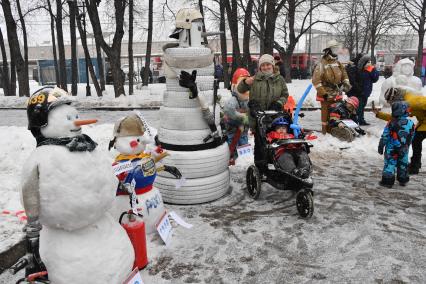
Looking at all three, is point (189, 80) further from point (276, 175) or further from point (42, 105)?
point (42, 105)

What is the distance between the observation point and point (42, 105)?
226cm

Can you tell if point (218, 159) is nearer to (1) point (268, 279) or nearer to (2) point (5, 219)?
(1) point (268, 279)

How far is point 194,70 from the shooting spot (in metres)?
4.40

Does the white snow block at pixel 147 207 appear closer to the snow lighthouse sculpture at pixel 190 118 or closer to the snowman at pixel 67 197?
the snow lighthouse sculpture at pixel 190 118

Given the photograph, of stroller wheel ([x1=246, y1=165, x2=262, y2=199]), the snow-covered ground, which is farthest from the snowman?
stroller wheel ([x1=246, y1=165, x2=262, y2=199])

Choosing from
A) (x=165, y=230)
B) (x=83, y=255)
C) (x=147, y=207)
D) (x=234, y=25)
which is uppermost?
(x=234, y=25)

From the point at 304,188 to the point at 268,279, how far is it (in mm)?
1380

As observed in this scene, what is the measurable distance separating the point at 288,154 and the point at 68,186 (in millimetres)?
2957

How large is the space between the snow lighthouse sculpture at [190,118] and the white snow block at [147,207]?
0.82 m

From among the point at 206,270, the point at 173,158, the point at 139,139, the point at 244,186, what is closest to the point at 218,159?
the point at 173,158

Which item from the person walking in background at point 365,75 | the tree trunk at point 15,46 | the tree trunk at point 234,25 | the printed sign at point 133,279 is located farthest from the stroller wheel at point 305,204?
the tree trunk at point 15,46

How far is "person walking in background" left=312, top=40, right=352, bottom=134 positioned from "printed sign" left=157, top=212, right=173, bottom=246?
17.3 ft

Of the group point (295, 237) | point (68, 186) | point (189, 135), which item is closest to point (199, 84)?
point (189, 135)

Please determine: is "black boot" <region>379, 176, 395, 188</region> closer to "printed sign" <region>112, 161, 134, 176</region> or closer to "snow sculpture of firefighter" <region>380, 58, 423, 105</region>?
"snow sculpture of firefighter" <region>380, 58, 423, 105</region>
